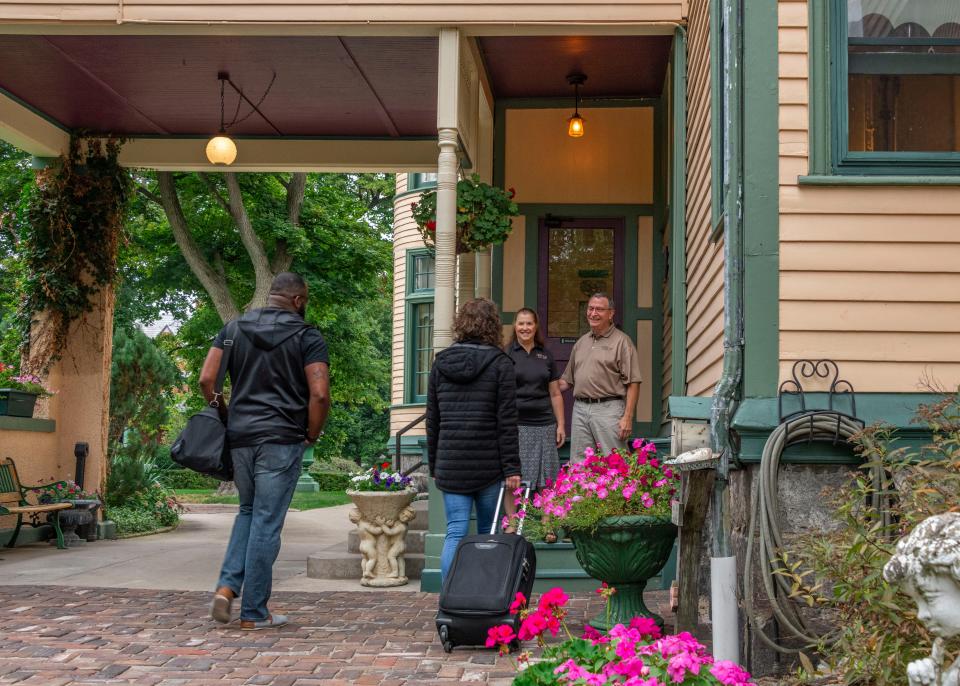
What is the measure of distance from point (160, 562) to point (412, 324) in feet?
28.0

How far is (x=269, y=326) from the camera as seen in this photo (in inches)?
231

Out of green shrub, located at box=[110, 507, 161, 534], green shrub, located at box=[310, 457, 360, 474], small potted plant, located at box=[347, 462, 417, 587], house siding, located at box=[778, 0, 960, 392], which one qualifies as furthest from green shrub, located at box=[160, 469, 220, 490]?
house siding, located at box=[778, 0, 960, 392]

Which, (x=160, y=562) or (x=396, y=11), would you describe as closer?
(x=396, y=11)

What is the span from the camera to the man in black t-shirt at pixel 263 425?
5.75 metres

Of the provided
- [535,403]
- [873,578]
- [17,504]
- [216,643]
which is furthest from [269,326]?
[17,504]

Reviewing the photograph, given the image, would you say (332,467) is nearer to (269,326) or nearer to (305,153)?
(305,153)

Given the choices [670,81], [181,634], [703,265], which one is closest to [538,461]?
[703,265]

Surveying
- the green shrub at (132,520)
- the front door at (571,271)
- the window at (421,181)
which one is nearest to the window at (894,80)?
the front door at (571,271)

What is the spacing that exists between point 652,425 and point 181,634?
554 cm

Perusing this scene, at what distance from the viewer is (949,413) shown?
484 centimetres

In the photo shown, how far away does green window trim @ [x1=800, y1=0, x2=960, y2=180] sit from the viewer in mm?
5145

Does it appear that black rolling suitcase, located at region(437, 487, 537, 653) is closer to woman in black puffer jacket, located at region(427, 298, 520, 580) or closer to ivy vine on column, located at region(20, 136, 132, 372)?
woman in black puffer jacket, located at region(427, 298, 520, 580)

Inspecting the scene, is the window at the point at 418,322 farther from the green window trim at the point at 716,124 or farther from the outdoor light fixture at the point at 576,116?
the green window trim at the point at 716,124

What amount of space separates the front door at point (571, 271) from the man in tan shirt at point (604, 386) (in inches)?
111
